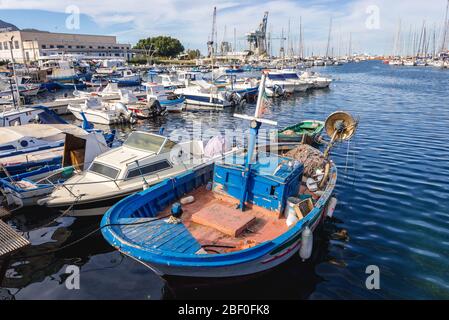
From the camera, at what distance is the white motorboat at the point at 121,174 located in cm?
1411

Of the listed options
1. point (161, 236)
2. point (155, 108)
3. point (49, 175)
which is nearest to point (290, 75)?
point (155, 108)

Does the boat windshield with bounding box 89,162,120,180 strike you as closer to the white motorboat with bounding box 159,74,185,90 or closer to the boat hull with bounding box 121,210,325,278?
the boat hull with bounding box 121,210,325,278

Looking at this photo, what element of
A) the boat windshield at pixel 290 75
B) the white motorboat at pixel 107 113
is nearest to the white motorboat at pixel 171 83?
the white motorboat at pixel 107 113

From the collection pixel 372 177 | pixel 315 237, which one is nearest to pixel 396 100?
pixel 372 177

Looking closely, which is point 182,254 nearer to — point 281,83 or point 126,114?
point 126,114

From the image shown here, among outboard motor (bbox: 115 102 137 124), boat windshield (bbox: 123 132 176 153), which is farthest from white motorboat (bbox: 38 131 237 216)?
outboard motor (bbox: 115 102 137 124)

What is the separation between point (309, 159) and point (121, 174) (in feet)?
30.3

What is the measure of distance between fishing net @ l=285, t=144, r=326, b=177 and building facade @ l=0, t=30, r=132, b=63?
11202cm

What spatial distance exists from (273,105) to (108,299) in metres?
43.4

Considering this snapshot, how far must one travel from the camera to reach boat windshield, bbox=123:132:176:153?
52.5 feet

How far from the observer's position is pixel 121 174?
583 inches
